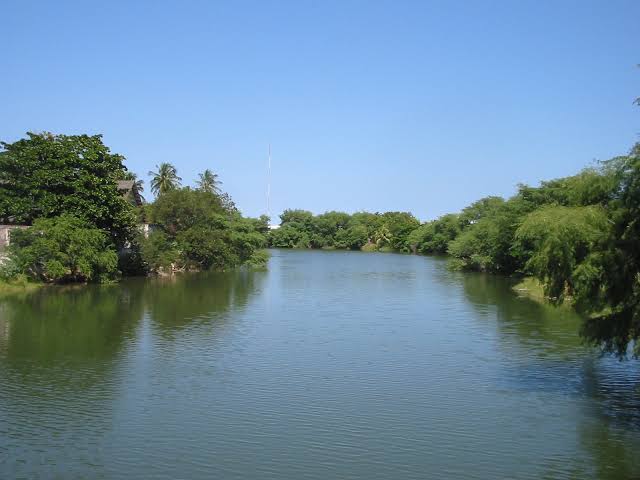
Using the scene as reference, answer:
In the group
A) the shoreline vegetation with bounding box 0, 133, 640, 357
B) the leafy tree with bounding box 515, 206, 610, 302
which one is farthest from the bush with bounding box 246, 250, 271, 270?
the leafy tree with bounding box 515, 206, 610, 302

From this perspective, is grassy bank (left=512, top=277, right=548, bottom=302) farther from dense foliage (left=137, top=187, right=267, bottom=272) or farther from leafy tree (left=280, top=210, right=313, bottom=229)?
leafy tree (left=280, top=210, right=313, bottom=229)

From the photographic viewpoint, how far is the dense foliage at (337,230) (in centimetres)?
12769

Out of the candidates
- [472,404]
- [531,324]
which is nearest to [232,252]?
[531,324]

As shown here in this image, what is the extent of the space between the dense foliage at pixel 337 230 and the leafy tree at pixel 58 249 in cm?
8714

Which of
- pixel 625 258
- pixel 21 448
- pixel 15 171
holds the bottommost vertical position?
pixel 21 448

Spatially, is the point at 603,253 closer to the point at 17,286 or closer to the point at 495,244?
the point at 17,286

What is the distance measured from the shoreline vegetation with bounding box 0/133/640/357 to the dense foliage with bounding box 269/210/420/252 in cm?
4273

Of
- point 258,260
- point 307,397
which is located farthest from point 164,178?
point 307,397

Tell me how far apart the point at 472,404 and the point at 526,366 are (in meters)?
5.07

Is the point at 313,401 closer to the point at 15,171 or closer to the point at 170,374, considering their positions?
the point at 170,374

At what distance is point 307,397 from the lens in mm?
16766

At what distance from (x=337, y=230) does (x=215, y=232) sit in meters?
77.5

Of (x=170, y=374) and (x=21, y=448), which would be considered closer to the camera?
(x=21, y=448)

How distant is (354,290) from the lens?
144 ft
